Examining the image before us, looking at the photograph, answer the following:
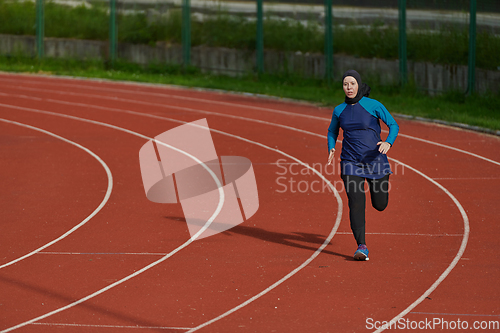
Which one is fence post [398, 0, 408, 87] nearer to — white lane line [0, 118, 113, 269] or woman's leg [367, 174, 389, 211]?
white lane line [0, 118, 113, 269]

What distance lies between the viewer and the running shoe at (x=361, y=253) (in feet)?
26.7

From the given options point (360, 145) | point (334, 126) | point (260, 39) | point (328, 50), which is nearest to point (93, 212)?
point (334, 126)

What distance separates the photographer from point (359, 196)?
8.01 m

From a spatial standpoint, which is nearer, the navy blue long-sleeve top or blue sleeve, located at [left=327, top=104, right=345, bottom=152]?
the navy blue long-sleeve top

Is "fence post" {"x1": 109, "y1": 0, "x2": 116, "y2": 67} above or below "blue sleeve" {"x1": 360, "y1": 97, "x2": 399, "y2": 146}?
above

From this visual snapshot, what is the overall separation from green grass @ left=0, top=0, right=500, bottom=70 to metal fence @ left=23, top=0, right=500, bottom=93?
1.5 inches

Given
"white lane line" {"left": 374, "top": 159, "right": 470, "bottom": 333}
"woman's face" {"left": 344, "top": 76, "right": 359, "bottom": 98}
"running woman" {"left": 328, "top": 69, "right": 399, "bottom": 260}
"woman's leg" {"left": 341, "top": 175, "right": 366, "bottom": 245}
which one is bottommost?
"white lane line" {"left": 374, "top": 159, "right": 470, "bottom": 333}

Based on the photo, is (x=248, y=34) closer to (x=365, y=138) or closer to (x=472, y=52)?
(x=472, y=52)

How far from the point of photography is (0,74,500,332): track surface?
22.3 ft

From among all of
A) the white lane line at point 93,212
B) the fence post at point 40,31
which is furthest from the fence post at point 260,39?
the white lane line at point 93,212

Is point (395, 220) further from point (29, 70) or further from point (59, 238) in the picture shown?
point (29, 70)

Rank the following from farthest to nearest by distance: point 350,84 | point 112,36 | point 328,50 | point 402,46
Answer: point 112,36
point 328,50
point 402,46
point 350,84

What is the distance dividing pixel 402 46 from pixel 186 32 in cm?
1013

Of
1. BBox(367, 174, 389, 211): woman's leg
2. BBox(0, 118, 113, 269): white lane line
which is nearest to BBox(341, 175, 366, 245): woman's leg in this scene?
Result: BBox(367, 174, 389, 211): woman's leg
